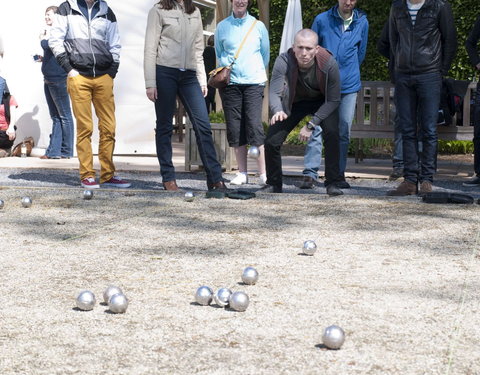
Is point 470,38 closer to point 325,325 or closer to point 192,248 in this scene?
point 192,248

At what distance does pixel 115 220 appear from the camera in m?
7.20

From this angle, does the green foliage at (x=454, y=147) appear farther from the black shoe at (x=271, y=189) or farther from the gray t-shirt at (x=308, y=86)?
the gray t-shirt at (x=308, y=86)

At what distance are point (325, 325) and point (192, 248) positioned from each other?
203 centimetres

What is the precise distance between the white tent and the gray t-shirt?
2463 millimetres

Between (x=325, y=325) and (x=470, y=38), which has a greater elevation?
(x=470, y=38)

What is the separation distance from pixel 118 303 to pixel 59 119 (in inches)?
346

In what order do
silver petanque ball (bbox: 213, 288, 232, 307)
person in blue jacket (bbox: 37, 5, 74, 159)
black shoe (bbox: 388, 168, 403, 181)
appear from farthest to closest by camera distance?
1. person in blue jacket (bbox: 37, 5, 74, 159)
2. black shoe (bbox: 388, 168, 403, 181)
3. silver petanque ball (bbox: 213, 288, 232, 307)

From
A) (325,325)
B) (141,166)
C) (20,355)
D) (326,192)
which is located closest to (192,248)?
(325,325)

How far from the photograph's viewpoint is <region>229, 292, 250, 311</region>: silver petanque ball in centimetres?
429

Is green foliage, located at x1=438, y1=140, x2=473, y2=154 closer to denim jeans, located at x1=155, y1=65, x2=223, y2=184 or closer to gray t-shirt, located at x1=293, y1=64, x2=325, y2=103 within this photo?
gray t-shirt, located at x1=293, y1=64, x2=325, y2=103

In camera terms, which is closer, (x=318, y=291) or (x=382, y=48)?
(x=318, y=291)

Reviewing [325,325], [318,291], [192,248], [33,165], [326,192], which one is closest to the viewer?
[325,325]

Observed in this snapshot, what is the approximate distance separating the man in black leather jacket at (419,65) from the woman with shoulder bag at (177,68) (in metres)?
1.77

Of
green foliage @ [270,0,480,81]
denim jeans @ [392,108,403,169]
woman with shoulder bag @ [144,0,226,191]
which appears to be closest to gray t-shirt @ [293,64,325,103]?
woman with shoulder bag @ [144,0,226,191]
